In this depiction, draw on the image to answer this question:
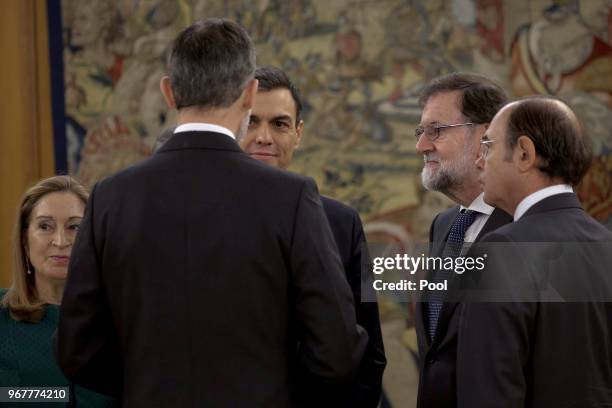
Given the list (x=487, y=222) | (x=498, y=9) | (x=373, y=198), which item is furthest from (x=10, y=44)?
(x=487, y=222)

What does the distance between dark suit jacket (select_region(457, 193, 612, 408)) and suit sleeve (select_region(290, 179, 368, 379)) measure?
1.46ft

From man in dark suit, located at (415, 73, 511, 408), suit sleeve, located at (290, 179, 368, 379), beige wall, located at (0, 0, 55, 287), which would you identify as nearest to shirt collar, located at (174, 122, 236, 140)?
suit sleeve, located at (290, 179, 368, 379)

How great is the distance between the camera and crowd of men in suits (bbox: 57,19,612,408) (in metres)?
2.52

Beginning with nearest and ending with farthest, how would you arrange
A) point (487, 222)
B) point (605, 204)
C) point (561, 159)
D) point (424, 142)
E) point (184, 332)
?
point (184, 332)
point (561, 159)
point (487, 222)
point (424, 142)
point (605, 204)

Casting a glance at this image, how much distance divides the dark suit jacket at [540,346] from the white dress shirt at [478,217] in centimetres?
82

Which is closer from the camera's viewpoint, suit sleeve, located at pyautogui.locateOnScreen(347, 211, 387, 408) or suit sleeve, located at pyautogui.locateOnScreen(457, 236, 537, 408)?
suit sleeve, located at pyautogui.locateOnScreen(457, 236, 537, 408)

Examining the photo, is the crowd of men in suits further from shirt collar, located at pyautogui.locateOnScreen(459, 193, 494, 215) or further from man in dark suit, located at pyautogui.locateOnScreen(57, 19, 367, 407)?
shirt collar, located at pyautogui.locateOnScreen(459, 193, 494, 215)

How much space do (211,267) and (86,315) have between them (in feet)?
1.33

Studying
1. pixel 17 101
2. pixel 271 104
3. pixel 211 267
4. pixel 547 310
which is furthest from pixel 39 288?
pixel 17 101

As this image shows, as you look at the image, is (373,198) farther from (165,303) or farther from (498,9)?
(165,303)

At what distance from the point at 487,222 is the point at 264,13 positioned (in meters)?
3.86

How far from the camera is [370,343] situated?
349 centimetres

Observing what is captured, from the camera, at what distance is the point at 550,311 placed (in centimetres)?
277

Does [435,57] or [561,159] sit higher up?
[435,57]
